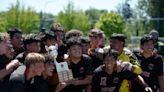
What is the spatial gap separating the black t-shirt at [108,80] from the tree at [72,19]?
36685 millimetres

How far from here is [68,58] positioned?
6496 millimetres

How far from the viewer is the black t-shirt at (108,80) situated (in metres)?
6.38

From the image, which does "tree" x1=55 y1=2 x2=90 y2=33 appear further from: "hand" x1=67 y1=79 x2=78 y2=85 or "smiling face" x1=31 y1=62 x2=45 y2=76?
"smiling face" x1=31 y1=62 x2=45 y2=76

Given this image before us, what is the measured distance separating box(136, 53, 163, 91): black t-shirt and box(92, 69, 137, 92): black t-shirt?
0.76 metres

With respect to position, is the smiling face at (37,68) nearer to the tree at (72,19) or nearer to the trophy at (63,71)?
the trophy at (63,71)

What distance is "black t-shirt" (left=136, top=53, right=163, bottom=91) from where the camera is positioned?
281 inches

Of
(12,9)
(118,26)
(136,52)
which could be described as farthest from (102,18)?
(136,52)

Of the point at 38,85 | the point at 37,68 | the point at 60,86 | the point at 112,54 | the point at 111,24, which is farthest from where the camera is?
the point at 111,24

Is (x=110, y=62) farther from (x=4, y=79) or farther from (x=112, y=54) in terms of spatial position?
(x=4, y=79)

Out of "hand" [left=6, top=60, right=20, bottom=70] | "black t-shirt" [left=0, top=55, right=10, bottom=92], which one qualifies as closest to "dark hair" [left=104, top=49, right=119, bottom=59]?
"hand" [left=6, top=60, right=20, bottom=70]

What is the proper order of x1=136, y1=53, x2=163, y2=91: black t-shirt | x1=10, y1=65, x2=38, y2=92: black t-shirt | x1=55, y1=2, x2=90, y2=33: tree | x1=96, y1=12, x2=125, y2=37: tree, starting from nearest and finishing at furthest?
x1=10, y1=65, x2=38, y2=92: black t-shirt < x1=136, y1=53, x2=163, y2=91: black t-shirt < x1=96, y1=12, x2=125, y2=37: tree < x1=55, y1=2, x2=90, y2=33: tree

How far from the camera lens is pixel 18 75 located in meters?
5.40

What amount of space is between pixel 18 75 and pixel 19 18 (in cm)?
3610

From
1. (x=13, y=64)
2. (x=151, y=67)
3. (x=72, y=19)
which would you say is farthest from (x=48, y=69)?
(x=72, y=19)
